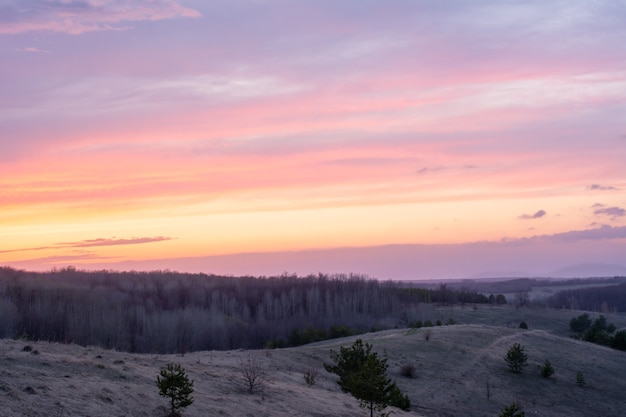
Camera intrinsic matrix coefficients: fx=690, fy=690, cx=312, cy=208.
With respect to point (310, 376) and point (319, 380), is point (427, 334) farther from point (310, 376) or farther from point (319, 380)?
point (310, 376)

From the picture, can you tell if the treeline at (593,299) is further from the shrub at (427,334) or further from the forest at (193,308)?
the shrub at (427,334)

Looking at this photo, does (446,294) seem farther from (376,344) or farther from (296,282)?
(376,344)

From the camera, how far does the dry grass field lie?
18.9m

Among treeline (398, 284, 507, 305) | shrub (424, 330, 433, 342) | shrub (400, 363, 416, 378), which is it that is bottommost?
shrub (400, 363, 416, 378)

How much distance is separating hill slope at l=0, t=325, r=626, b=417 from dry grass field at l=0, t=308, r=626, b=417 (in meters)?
0.06

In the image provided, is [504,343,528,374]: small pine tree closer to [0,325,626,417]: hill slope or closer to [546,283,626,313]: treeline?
[0,325,626,417]: hill slope

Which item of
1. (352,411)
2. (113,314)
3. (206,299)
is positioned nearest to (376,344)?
(352,411)

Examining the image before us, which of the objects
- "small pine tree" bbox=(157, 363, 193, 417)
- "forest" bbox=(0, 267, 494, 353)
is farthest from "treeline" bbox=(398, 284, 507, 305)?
"small pine tree" bbox=(157, 363, 193, 417)

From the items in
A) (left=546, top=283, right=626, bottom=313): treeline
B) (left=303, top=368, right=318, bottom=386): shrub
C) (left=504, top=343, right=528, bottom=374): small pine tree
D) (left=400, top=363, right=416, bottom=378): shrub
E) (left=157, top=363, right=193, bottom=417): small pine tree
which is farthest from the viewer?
(left=546, top=283, right=626, bottom=313): treeline

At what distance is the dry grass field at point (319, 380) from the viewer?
61.9 feet

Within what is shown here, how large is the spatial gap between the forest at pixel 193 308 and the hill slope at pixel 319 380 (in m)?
13.0

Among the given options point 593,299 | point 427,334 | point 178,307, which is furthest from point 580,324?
point 593,299

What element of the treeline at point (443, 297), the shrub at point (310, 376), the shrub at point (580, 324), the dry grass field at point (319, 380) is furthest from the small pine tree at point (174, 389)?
the treeline at point (443, 297)

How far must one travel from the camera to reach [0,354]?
842 inches
